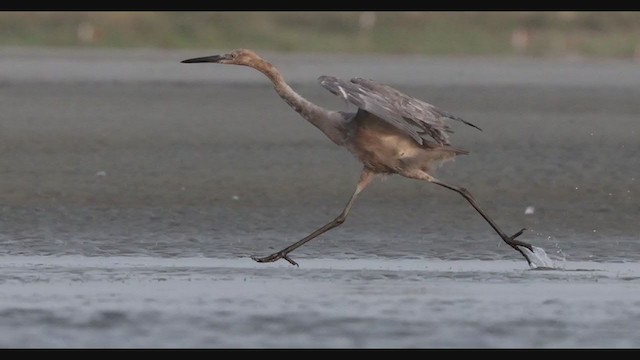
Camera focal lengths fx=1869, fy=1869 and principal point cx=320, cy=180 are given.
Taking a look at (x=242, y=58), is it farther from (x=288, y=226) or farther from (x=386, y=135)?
(x=288, y=226)

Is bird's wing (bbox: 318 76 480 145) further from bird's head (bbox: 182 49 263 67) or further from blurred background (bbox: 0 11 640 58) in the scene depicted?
blurred background (bbox: 0 11 640 58)

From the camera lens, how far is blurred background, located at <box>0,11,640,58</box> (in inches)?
1650

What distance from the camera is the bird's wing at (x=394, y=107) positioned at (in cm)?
1211

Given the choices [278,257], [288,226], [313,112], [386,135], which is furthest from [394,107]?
[288,226]

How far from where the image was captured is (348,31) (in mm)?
44688

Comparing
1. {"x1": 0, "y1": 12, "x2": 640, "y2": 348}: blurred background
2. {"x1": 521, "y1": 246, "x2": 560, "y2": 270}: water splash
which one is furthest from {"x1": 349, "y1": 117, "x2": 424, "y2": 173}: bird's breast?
{"x1": 521, "y1": 246, "x2": 560, "y2": 270}: water splash

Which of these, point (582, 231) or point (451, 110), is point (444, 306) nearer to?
point (582, 231)

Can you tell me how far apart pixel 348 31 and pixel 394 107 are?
107ft

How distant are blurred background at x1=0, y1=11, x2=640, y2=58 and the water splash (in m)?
28.2

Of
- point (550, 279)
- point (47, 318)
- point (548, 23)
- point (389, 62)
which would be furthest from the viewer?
point (548, 23)

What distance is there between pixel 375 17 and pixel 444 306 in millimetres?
35824

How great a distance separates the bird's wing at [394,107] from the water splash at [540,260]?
1.01m
